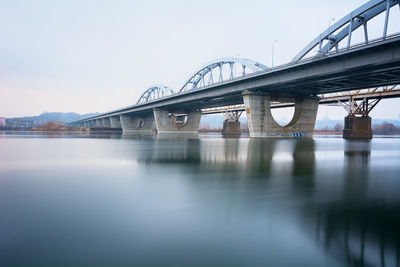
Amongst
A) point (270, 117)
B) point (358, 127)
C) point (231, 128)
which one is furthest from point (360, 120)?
point (231, 128)

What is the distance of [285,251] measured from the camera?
12.4 feet

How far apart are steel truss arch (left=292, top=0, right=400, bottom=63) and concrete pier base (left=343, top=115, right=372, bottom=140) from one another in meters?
27.0

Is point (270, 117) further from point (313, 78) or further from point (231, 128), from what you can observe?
point (231, 128)

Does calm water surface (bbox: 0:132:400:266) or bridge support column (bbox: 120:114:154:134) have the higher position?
bridge support column (bbox: 120:114:154:134)

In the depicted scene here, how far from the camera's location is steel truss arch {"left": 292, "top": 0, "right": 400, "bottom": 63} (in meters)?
30.7

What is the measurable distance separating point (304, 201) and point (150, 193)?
4241 mm

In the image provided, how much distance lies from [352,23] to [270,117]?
21.1 meters

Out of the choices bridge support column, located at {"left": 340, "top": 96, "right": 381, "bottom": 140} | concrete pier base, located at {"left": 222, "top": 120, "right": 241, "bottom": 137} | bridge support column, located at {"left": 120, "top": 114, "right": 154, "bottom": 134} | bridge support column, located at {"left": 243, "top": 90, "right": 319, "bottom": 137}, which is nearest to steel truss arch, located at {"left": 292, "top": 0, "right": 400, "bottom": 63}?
bridge support column, located at {"left": 243, "top": 90, "right": 319, "bottom": 137}

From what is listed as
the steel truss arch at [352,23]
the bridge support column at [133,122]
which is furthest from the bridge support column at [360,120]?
the bridge support column at [133,122]

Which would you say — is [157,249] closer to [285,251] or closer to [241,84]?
[285,251]

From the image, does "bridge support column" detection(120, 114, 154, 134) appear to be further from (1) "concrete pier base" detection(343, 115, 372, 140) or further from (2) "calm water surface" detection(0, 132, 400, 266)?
(2) "calm water surface" detection(0, 132, 400, 266)

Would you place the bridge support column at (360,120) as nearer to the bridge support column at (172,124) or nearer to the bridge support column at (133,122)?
the bridge support column at (172,124)

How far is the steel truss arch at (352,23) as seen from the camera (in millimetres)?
30675

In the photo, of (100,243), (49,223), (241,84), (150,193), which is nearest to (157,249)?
(100,243)
